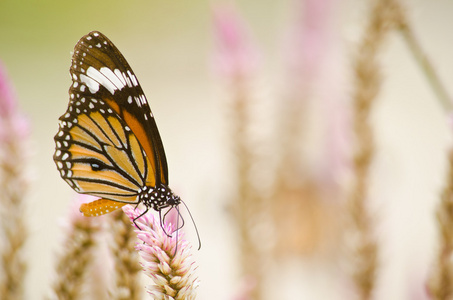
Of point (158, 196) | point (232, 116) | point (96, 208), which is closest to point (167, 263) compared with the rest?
point (96, 208)

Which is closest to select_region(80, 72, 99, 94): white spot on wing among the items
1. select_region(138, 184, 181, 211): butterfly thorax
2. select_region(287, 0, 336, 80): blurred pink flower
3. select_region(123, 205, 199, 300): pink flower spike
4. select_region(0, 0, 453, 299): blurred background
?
select_region(0, 0, 453, 299): blurred background

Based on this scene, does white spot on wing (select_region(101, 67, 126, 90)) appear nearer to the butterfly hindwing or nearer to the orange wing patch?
the butterfly hindwing

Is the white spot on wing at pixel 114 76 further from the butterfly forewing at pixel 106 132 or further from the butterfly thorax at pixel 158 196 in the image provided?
the butterfly thorax at pixel 158 196

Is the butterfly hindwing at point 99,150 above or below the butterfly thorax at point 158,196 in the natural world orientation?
above

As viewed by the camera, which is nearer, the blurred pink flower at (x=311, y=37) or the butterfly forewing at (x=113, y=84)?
the butterfly forewing at (x=113, y=84)

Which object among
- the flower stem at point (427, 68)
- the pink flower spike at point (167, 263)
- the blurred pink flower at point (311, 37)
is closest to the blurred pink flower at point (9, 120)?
the pink flower spike at point (167, 263)

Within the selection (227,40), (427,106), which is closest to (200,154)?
(427,106)
